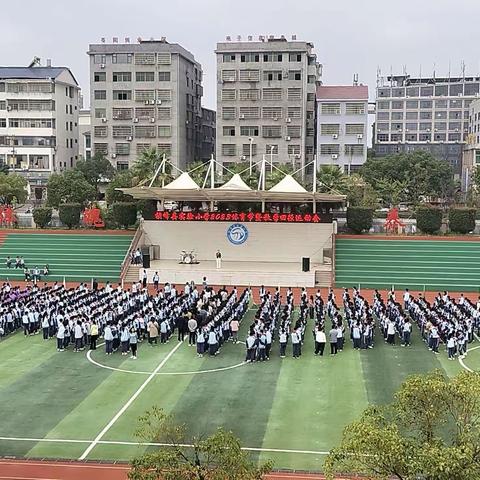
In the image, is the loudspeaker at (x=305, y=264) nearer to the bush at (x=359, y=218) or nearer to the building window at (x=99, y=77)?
the bush at (x=359, y=218)

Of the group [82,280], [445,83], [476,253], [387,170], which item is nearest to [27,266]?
[82,280]

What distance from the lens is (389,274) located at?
3148 centimetres

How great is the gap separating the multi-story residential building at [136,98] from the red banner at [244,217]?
25.1 m

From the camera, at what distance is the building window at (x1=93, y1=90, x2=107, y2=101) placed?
2378 inches

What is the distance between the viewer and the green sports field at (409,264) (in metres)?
30.4

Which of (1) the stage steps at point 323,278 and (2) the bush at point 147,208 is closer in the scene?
(1) the stage steps at point 323,278

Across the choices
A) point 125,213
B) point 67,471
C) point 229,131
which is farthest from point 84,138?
point 67,471

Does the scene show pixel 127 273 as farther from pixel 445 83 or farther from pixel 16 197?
pixel 445 83

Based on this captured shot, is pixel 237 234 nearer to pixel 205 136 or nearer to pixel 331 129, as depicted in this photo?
pixel 331 129

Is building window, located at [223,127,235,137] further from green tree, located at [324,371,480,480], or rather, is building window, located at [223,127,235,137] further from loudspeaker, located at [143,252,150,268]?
green tree, located at [324,371,480,480]

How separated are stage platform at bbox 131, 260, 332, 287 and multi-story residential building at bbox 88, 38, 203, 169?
96.0 feet

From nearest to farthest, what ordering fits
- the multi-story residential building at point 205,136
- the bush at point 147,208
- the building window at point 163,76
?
the bush at point 147,208 < the building window at point 163,76 < the multi-story residential building at point 205,136

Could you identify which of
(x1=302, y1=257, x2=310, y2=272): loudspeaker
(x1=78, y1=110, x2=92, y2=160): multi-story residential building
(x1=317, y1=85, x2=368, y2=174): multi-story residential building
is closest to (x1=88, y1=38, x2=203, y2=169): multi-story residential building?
(x1=78, y1=110, x2=92, y2=160): multi-story residential building

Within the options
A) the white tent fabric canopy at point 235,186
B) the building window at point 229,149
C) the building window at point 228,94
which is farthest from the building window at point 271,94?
the white tent fabric canopy at point 235,186
